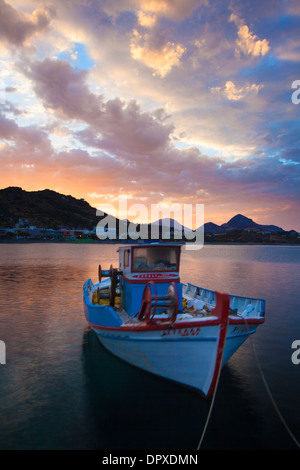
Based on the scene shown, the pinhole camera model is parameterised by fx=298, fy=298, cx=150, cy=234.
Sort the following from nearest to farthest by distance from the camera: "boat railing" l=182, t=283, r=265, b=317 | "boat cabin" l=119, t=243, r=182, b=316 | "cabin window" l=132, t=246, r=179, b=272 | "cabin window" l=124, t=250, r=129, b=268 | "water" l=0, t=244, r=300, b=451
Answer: "water" l=0, t=244, r=300, b=451, "boat railing" l=182, t=283, r=265, b=317, "boat cabin" l=119, t=243, r=182, b=316, "cabin window" l=132, t=246, r=179, b=272, "cabin window" l=124, t=250, r=129, b=268

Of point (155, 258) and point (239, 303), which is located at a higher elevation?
point (155, 258)

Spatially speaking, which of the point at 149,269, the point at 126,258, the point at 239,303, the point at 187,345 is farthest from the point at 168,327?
the point at 239,303

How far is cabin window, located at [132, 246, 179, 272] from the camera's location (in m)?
14.0

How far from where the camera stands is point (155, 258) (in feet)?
46.0

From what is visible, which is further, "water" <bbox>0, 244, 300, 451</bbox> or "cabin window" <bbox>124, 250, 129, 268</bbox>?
"cabin window" <bbox>124, 250, 129, 268</bbox>

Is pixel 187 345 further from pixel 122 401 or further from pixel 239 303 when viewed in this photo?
pixel 239 303

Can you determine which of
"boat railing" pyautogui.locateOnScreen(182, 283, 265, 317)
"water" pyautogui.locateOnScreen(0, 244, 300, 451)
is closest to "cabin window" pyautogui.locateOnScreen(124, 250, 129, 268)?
"water" pyautogui.locateOnScreen(0, 244, 300, 451)

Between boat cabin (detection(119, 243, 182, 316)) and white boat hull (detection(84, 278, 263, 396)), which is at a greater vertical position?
boat cabin (detection(119, 243, 182, 316))

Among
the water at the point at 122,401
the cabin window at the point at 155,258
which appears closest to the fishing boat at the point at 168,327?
the cabin window at the point at 155,258

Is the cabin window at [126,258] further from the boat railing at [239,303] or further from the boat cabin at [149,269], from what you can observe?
the boat railing at [239,303]

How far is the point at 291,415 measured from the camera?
32.0 ft

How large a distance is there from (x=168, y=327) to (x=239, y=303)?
685cm

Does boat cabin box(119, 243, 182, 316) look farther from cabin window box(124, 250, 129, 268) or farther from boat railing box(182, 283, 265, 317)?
boat railing box(182, 283, 265, 317)
